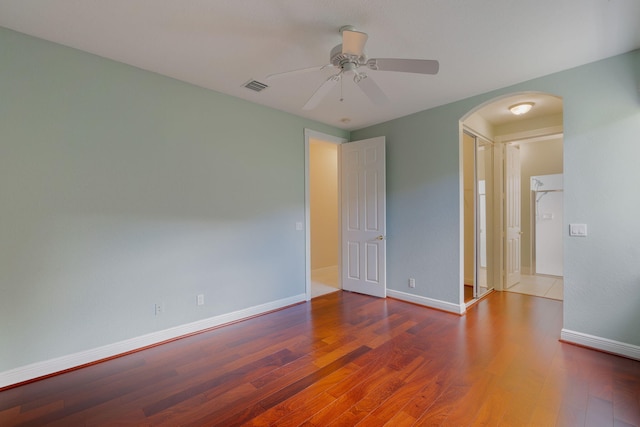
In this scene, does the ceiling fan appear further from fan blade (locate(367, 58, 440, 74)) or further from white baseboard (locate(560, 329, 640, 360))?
white baseboard (locate(560, 329, 640, 360))

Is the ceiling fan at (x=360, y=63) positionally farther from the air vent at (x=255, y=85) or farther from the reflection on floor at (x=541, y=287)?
the reflection on floor at (x=541, y=287)

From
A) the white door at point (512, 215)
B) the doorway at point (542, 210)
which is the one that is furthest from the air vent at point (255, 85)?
the doorway at point (542, 210)

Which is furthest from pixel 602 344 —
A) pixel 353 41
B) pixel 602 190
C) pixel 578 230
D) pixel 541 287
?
pixel 353 41

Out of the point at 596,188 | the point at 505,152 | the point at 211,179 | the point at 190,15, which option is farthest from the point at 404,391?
the point at 505,152

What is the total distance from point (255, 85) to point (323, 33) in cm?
112

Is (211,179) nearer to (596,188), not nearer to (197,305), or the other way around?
(197,305)

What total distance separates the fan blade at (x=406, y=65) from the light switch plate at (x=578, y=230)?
2.06m

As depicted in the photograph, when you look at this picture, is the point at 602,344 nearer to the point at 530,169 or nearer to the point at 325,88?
the point at 325,88

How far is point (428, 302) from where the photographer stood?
3.70 m

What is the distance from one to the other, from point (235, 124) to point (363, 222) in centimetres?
226

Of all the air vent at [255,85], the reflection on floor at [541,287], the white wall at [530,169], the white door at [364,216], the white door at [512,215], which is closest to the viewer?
the air vent at [255,85]

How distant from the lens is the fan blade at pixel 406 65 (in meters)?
1.80

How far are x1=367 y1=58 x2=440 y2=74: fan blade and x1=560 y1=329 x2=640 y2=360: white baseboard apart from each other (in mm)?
2743

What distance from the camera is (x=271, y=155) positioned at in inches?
142
